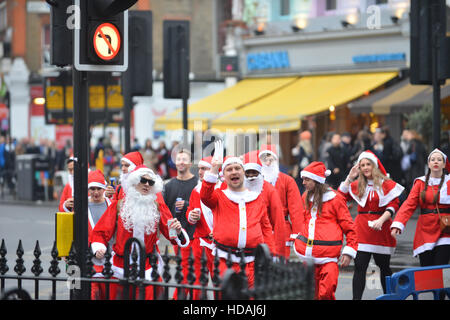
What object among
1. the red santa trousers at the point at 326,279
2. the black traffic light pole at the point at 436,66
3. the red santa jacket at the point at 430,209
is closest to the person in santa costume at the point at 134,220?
the red santa trousers at the point at 326,279

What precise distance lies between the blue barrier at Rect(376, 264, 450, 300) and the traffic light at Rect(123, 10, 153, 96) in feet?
20.2

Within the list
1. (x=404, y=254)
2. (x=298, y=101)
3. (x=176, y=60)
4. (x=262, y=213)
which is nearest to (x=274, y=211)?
(x=262, y=213)

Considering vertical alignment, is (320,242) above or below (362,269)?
above

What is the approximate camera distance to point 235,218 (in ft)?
24.6

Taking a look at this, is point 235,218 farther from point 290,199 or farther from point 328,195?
point 290,199

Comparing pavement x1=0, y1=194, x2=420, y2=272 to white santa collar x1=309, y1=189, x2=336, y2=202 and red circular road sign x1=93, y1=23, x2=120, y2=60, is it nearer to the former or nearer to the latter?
white santa collar x1=309, y1=189, x2=336, y2=202

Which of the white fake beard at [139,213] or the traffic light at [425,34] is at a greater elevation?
the traffic light at [425,34]

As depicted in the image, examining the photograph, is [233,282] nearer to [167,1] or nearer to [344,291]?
[344,291]

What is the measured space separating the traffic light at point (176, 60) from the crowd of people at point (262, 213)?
11.4 ft

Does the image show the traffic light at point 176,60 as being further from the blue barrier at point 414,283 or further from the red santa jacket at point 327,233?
the blue barrier at point 414,283

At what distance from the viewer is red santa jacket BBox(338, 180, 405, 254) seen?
9.26m

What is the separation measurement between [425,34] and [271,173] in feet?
10.8

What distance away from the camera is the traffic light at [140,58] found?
12.1 m

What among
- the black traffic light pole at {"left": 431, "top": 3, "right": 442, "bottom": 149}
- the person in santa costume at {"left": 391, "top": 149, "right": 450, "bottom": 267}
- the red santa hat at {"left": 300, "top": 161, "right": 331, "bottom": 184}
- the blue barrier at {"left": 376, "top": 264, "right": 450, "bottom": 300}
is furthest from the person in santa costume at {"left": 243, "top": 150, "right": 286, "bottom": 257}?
the black traffic light pole at {"left": 431, "top": 3, "right": 442, "bottom": 149}
